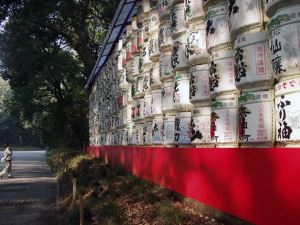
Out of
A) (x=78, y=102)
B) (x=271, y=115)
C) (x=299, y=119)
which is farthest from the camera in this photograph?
(x=78, y=102)

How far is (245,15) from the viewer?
16.2 feet

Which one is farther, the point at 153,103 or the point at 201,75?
the point at 153,103

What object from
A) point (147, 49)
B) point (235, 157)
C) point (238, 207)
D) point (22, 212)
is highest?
point (147, 49)

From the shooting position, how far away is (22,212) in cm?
1147

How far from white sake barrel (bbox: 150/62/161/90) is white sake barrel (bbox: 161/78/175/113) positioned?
0.89 m

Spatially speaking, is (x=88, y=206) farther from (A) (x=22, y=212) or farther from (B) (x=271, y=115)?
(B) (x=271, y=115)

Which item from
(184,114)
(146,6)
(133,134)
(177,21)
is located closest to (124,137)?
(133,134)

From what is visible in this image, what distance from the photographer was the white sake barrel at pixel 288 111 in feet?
13.1

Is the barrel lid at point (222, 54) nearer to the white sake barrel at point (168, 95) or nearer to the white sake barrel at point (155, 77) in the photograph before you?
the white sake barrel at point (168, 95)

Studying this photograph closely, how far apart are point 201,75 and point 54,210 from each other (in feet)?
23.3

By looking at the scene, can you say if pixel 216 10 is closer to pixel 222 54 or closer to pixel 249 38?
pixel 222 54

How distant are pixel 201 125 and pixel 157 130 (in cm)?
282

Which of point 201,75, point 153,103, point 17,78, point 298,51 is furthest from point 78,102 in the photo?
point 298,51

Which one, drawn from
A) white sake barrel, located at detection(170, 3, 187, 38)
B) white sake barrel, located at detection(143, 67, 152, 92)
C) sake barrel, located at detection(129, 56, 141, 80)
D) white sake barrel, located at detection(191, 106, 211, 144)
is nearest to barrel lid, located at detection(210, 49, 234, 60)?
white sake barrel, located at detection(191, 106, 211, 144)
